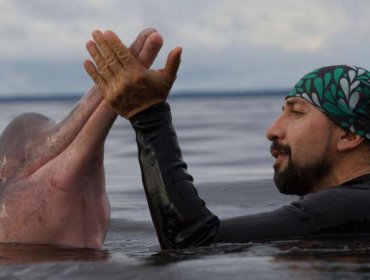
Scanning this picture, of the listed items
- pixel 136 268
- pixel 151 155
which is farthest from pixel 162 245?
pixel 136 268

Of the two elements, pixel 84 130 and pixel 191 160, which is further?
pixel 191 160

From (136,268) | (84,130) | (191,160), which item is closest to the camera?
(136,268)

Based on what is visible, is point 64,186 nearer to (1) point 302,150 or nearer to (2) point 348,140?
(1) point 302,150

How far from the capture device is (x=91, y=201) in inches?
262

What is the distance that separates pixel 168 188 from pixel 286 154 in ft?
3.50

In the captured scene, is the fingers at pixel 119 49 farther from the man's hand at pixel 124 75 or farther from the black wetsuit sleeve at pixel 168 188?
the black wetsuit sleeve at pixel 168 188

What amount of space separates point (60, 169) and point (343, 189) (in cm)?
175

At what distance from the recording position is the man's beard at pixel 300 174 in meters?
6.61

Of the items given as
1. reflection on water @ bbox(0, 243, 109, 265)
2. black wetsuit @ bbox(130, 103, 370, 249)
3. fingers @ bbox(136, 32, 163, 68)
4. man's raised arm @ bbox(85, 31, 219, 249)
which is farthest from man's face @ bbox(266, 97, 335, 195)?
reflection on water @ bbox(0, 243, 109, 265)

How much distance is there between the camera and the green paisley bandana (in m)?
6.69

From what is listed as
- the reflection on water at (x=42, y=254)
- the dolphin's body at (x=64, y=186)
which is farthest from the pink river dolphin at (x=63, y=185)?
the reflection on water at (x=42, y=254)

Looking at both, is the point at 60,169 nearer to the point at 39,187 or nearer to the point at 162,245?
the point at 39,187

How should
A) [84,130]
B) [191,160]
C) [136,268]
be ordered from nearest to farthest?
1. [136,268]
2. [84,130]
3. [191,160]

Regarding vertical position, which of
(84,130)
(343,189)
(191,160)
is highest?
(191,160)
